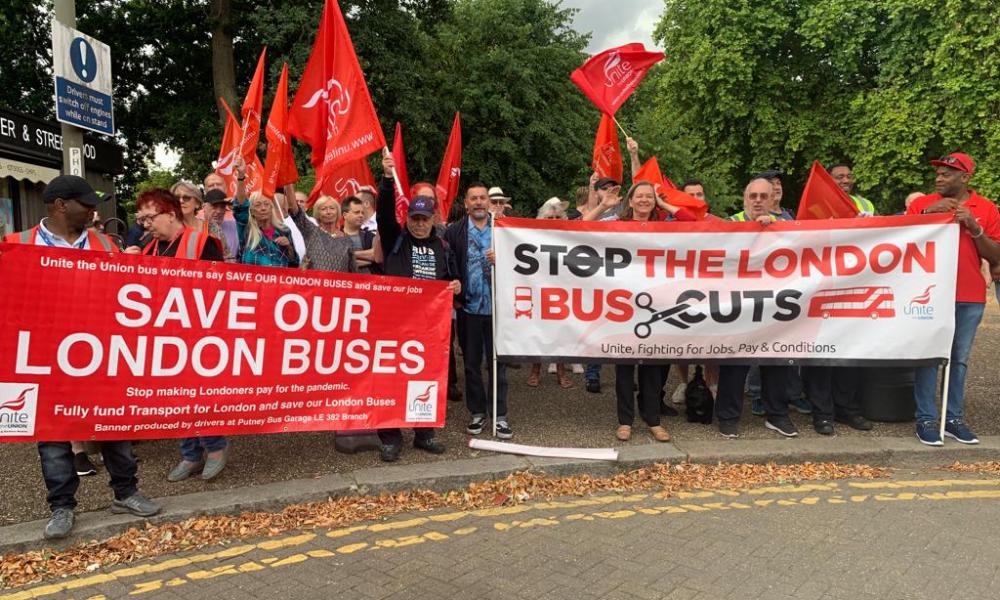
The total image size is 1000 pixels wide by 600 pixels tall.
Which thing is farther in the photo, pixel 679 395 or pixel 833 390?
pixel 679 395

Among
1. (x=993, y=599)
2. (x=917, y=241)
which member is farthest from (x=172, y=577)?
(x=917, y=241)

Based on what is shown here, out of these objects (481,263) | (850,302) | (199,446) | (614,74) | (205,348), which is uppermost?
(614,74)

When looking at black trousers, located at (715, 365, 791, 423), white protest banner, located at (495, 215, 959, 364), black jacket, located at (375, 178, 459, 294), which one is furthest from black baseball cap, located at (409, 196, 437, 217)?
black trousers, located at (715, 365, 791, 423)

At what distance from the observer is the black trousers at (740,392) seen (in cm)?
561

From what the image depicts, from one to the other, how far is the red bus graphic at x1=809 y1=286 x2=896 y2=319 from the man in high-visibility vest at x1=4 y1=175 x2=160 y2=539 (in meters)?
4.92

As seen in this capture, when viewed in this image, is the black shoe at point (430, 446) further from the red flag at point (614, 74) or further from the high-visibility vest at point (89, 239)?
the red flag at point (614, 74)

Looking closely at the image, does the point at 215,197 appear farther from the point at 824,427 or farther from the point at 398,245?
A: the point at 824,427

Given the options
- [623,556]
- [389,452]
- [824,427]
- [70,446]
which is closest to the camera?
[623,556]

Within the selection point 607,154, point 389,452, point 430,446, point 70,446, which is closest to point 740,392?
point 430,446

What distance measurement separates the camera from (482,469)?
475 cm

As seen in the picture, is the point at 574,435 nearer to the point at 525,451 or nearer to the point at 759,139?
the point at 525,451

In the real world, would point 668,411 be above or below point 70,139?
below

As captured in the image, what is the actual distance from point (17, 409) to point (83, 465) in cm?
111

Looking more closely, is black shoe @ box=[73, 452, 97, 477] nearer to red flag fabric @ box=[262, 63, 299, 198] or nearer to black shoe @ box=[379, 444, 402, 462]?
black shoe @ box=[379, 444, 402, 462]
